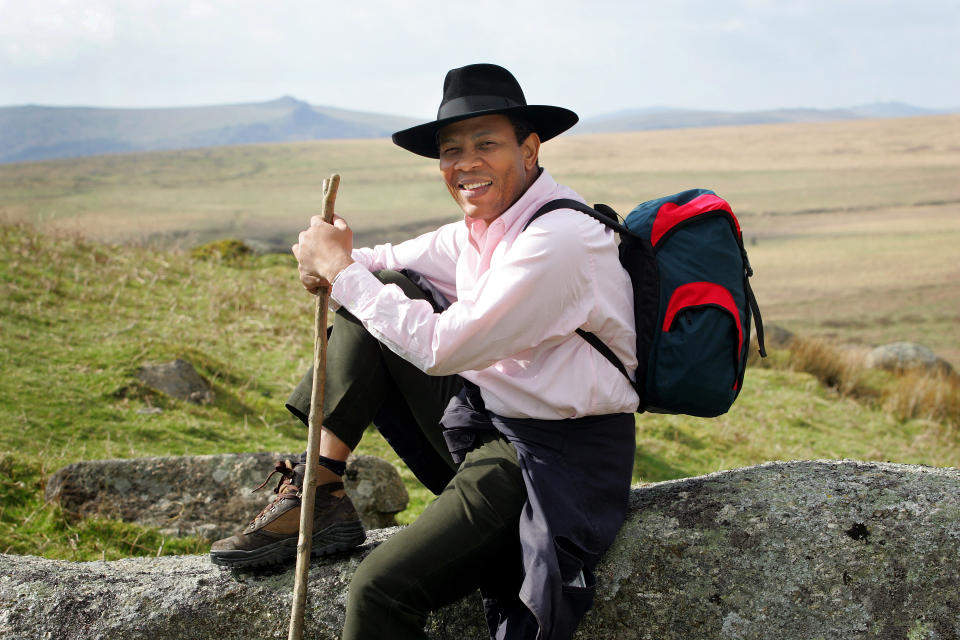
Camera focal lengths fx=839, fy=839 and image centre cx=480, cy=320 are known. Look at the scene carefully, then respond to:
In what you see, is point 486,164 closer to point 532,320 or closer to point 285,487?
point 532,320

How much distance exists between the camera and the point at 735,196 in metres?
56.2

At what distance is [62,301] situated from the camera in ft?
24.9

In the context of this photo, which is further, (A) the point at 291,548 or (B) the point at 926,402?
(B) the point at 926,402

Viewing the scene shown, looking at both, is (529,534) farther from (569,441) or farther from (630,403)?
(630,403)

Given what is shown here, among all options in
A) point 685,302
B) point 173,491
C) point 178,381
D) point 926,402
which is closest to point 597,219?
point 685,302

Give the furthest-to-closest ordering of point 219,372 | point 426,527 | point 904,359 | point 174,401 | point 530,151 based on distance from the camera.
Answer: point 904,359 < point 219,372 < point 174,401 < point 530,151 < point 426,527

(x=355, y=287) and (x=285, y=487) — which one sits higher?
(x=355, y=287)

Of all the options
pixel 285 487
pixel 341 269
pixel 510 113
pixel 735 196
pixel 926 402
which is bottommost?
pixel 735 196

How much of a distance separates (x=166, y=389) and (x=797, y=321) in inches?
721

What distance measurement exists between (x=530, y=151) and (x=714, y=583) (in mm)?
1532

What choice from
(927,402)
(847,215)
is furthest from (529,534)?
(847,215)

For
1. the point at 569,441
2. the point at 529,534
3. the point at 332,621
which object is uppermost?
the point at 569,441

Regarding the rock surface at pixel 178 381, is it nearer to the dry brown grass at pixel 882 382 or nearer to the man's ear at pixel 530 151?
the man's ear at pixel 530 151

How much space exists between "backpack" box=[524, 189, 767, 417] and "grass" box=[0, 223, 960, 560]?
267cm
